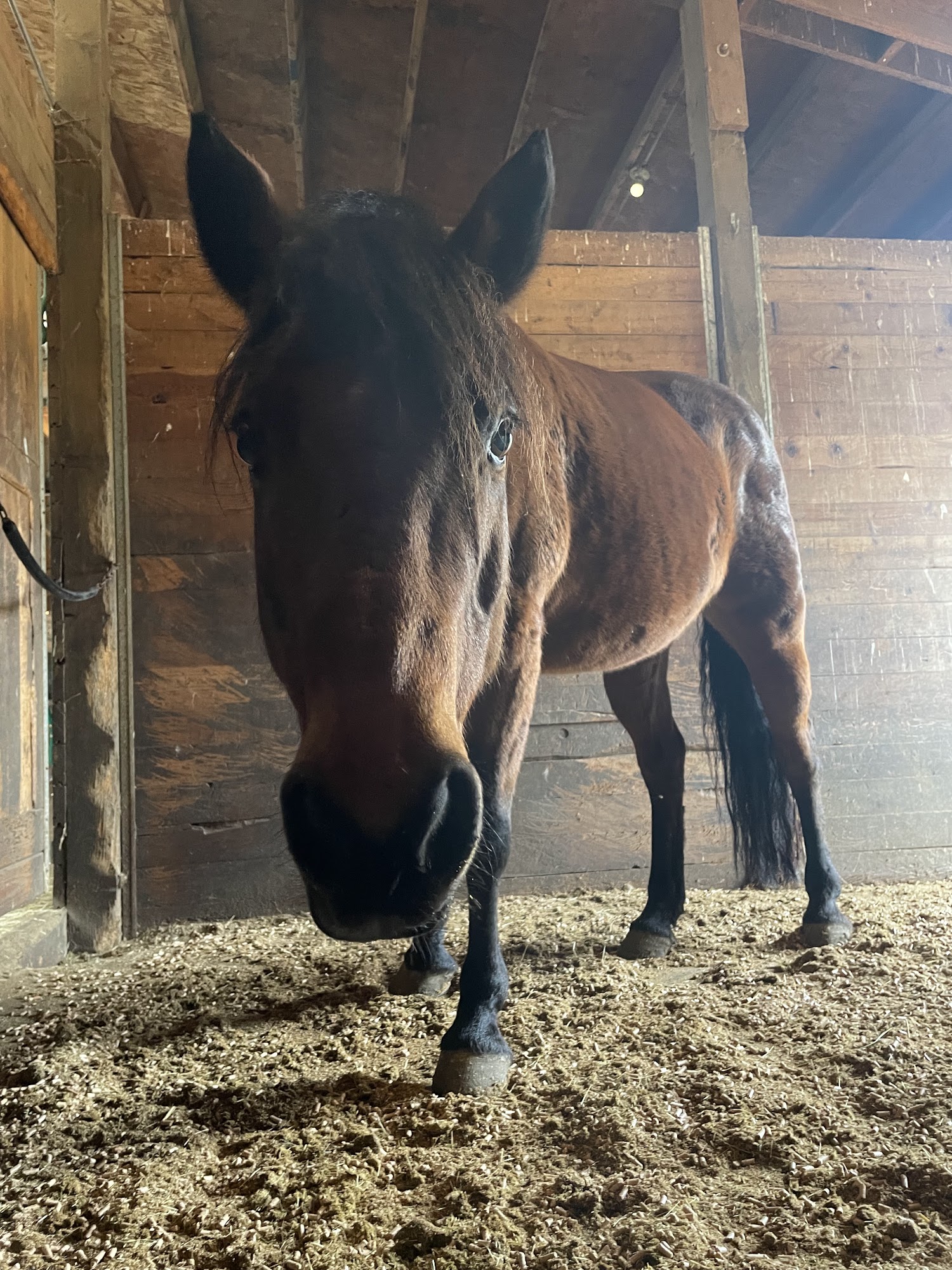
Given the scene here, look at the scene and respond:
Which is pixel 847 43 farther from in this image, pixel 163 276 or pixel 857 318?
pixel 163 276

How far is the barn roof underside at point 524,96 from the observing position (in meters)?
3.50

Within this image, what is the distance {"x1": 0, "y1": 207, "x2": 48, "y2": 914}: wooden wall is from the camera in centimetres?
232

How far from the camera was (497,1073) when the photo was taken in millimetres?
1444

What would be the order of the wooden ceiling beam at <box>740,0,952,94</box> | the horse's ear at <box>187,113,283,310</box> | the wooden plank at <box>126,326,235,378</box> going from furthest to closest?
the wooden ceiling beam at <box>740,0,952,94</box>
the wooden plank at <box>126,326,235,378</box>
the horse's ear at <box>187,113,283,310</box>

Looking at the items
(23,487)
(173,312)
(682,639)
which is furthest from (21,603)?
(682,639)

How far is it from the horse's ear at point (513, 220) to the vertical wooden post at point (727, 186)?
1871 millimetres

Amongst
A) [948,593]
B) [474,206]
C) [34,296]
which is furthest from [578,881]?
[34,296]

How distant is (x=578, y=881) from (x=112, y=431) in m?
2.31

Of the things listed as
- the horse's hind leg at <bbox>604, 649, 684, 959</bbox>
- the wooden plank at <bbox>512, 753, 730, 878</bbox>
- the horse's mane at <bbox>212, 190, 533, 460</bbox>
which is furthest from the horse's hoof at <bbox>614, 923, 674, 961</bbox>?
the horse's mane at <bbox>212, 190, 533, 460</bbox>

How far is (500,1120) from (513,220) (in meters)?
1.61

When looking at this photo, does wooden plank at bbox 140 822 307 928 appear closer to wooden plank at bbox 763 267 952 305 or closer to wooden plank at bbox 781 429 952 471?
wooden plank at bbox 781 429 952 471

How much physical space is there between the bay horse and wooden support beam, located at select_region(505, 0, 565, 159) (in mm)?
1938

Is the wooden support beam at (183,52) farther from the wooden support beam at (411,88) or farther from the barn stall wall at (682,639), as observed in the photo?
the wooden support beam at (411,88)

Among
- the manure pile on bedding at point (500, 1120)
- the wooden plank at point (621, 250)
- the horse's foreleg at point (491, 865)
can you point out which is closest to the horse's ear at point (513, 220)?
the horse's foreleg at point (491, 865)
